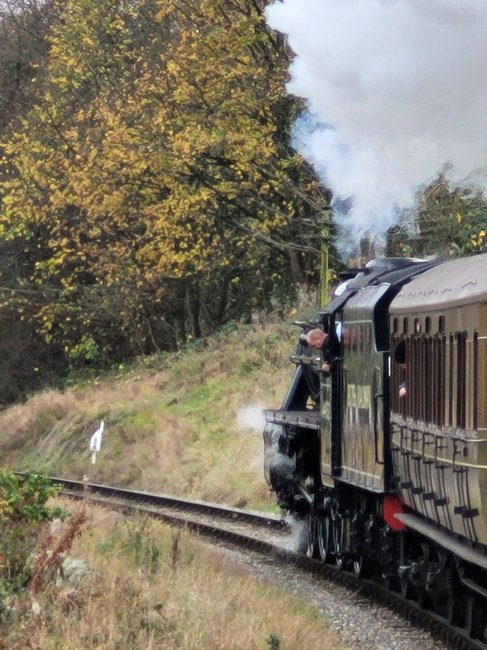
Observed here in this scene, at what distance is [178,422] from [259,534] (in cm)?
948

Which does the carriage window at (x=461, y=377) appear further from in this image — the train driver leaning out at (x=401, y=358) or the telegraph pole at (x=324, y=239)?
the telegraph pole at (x=324, y=239)

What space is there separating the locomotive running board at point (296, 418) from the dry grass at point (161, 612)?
2868 mm

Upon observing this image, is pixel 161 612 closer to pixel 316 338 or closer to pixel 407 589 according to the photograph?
pixel 407 589

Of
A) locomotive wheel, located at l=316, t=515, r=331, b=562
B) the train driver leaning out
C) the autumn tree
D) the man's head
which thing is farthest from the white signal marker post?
the train driver leaning out

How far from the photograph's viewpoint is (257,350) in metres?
28.4

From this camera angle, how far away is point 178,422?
26406mm

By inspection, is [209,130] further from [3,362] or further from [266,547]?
[3,362]

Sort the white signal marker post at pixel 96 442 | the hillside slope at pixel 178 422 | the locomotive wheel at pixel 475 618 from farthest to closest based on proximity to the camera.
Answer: the white signal marker post at pixel 96 442, the hillside slope at pixel 178 422, the locomotive wheel at pixel 475 618

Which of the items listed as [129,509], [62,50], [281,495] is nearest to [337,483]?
[281,495]

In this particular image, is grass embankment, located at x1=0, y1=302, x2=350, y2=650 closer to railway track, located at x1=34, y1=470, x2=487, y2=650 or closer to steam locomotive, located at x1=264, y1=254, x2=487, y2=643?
railway track, located at x1=34, y1=470, x2=487, y2=650

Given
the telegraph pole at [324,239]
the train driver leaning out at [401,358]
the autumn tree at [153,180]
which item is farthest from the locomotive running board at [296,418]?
the autumn tree at [153,180]

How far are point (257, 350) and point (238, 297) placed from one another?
7872mm

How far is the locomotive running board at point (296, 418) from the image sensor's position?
1446cm

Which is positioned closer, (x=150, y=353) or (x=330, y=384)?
(x=330, y=384)
